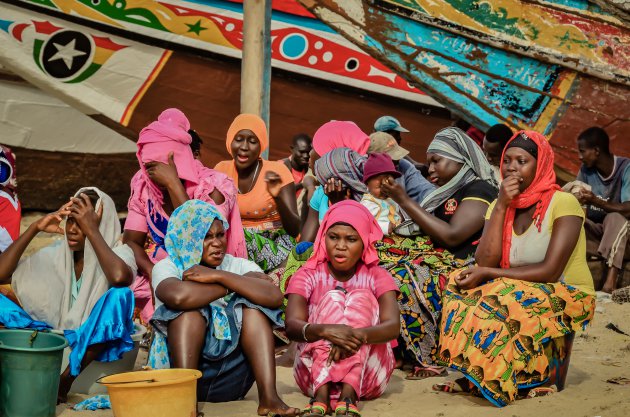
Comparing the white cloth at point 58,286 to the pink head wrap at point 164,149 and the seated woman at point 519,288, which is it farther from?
the seated woman at point 519,288

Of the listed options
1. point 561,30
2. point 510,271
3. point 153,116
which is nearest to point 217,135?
point 153,116

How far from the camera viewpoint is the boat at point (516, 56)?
7996mm

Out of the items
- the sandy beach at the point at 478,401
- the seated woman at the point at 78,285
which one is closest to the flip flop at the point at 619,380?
the sandy beach at the point at 478,401

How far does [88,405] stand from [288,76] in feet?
17.3

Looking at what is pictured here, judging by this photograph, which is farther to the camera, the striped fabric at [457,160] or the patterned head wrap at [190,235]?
the striped fabric at [457,160]

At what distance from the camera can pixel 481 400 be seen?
4691 millimetres

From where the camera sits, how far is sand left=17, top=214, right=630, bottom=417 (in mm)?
4359

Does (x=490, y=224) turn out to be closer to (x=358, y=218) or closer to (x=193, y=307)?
(x=358, y=218)

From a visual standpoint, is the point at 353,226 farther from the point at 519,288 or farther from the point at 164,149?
the point at 164,149

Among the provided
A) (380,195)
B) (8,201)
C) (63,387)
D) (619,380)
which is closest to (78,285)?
(63,387)

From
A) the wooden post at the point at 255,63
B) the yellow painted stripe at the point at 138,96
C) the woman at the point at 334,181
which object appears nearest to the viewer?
the woman at the point at 334,181

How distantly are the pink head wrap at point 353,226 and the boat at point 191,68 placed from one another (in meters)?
4.43

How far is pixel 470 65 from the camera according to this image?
8.30m

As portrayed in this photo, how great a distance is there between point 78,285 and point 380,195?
190 centimetres
